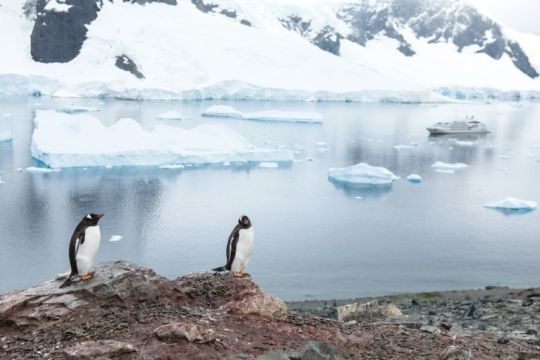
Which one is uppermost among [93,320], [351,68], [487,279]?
[351,68]

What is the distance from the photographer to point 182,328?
4652mm

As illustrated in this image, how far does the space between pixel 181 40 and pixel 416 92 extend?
30108 mm

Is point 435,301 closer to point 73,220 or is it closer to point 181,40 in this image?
point 73,220

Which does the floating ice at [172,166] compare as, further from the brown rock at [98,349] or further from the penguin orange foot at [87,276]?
the brown rock at [98,349]

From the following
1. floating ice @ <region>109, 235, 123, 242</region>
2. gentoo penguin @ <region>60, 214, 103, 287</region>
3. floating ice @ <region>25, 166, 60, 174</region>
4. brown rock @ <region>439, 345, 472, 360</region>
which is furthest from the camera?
floating ice @ <region>25, 166, 60, 174</region>

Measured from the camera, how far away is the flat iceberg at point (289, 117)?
44906mm

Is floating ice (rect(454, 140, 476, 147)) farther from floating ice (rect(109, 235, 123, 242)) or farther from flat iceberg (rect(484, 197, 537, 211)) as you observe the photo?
floating ice (rect(109, 235, 123, 242))

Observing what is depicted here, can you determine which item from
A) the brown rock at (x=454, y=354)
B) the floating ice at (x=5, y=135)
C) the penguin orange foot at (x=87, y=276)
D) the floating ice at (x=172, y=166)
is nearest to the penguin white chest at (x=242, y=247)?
the penguin orange foot at (x=87, y=276)

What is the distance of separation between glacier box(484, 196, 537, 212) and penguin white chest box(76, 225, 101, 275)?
1713cm

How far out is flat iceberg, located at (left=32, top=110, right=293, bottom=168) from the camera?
82.1 feet

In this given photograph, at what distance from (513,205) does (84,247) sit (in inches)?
683

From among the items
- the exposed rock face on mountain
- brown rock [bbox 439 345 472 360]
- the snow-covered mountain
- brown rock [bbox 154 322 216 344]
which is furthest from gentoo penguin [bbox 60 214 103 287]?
the snow-covered mountain

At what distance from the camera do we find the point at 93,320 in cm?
511

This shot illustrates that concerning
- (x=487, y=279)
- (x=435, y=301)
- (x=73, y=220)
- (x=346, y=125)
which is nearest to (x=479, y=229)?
(x=487, y=279)
